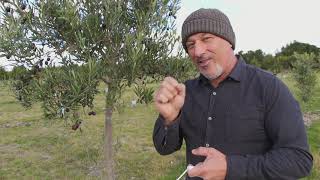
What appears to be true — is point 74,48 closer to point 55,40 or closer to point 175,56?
point 55,40

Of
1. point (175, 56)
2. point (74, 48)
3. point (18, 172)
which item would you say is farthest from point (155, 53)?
point (18, 172)

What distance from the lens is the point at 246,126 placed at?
344cm

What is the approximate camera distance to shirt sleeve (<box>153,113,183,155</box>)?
3591 mm

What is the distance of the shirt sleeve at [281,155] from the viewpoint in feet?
9.81

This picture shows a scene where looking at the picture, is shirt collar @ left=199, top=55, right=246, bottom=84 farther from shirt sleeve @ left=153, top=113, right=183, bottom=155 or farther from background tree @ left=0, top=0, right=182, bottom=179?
background tree @ left=0, top=0, right=182, bottom=179

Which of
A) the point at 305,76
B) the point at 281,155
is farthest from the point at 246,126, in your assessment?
the point at 305,76

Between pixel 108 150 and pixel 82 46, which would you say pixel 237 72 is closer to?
pixel 82 46

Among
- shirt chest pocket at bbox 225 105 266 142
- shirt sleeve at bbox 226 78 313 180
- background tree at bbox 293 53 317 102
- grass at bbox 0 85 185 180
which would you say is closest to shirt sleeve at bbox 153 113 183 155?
shirt chest pocket at bbox 225 105 266 142

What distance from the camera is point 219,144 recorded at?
3582 millimetres

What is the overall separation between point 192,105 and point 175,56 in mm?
4696

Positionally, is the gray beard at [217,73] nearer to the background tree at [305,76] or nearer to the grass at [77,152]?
the grass at [77,152]

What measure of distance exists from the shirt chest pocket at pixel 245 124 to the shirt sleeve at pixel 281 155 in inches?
4.9

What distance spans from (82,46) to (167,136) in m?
3.89

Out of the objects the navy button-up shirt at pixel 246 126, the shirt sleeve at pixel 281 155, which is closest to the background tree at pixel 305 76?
the navy button-up shirt at pixel 246 126
